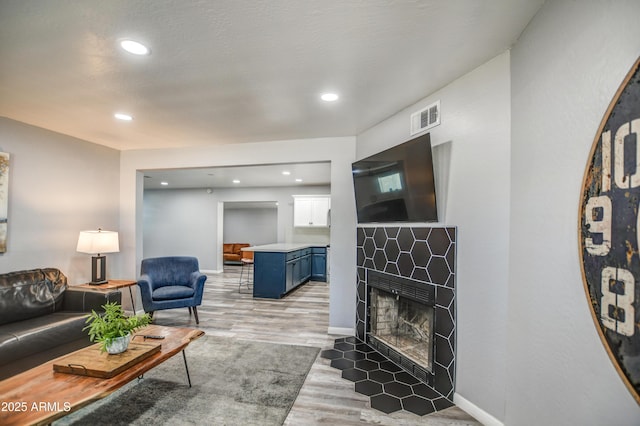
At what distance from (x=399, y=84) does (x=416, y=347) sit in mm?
2367

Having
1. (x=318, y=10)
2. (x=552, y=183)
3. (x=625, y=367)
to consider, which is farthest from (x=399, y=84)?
(x=625, y=367)

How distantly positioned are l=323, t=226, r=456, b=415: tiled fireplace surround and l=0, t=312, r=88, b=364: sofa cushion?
2360 mm

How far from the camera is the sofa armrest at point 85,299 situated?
309 cm

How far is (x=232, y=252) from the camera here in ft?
34.1

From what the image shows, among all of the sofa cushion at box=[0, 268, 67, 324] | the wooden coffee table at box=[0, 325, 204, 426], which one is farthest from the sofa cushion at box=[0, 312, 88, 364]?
the wooden coffee table at box=[0, 325, 204, 426]

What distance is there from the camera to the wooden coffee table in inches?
54.4

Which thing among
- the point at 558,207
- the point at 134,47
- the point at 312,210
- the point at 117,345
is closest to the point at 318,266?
the point at 312,210

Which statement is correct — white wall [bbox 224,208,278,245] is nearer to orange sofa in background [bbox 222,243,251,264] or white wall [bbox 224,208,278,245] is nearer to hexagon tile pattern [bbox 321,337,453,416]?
orange sofa in background [bbox 222,243,251,264]

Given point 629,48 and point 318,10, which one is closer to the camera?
point 629,48

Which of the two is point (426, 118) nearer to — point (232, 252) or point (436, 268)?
point (436, 268)

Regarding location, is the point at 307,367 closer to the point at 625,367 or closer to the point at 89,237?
the point at 625,367

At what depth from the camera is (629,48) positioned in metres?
1.04

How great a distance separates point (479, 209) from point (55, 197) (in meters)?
4.53

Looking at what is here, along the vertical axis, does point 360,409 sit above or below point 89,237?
below
